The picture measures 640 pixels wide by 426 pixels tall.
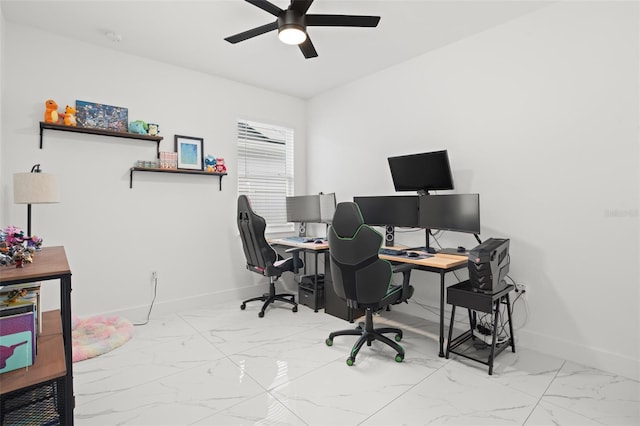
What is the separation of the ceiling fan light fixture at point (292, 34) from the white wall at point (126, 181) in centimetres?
202

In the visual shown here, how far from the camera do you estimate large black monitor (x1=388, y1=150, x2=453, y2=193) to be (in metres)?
3.13

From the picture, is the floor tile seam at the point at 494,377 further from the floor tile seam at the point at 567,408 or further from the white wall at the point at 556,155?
the white wall at the point at 556,155

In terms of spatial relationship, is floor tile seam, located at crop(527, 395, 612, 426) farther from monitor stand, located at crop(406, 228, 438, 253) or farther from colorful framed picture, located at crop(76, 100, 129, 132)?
colorful framed picture, located at crop(76, 100, 129, 132)

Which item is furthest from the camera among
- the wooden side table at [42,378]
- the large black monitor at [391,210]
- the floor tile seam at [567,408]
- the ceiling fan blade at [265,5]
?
the large black monitor at [391,210]

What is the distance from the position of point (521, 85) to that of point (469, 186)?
96 cm

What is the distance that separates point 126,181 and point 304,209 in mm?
2098

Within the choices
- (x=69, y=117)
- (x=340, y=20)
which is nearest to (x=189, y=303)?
(x=69, y=117)

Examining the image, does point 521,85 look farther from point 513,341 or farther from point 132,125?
point 132,125

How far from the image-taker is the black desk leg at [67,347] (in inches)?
51.8

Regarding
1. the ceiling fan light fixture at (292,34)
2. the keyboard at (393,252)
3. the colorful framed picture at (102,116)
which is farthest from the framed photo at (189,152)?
the keyboard at (393,252)

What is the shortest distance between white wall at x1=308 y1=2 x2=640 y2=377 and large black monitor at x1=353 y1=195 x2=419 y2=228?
31cm

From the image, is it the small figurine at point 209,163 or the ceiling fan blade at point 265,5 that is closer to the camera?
the ceiling fan blade at point 265,5

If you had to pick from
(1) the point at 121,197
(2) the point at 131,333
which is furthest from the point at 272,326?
(1) the point at 121,197

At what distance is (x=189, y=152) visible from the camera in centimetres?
385
